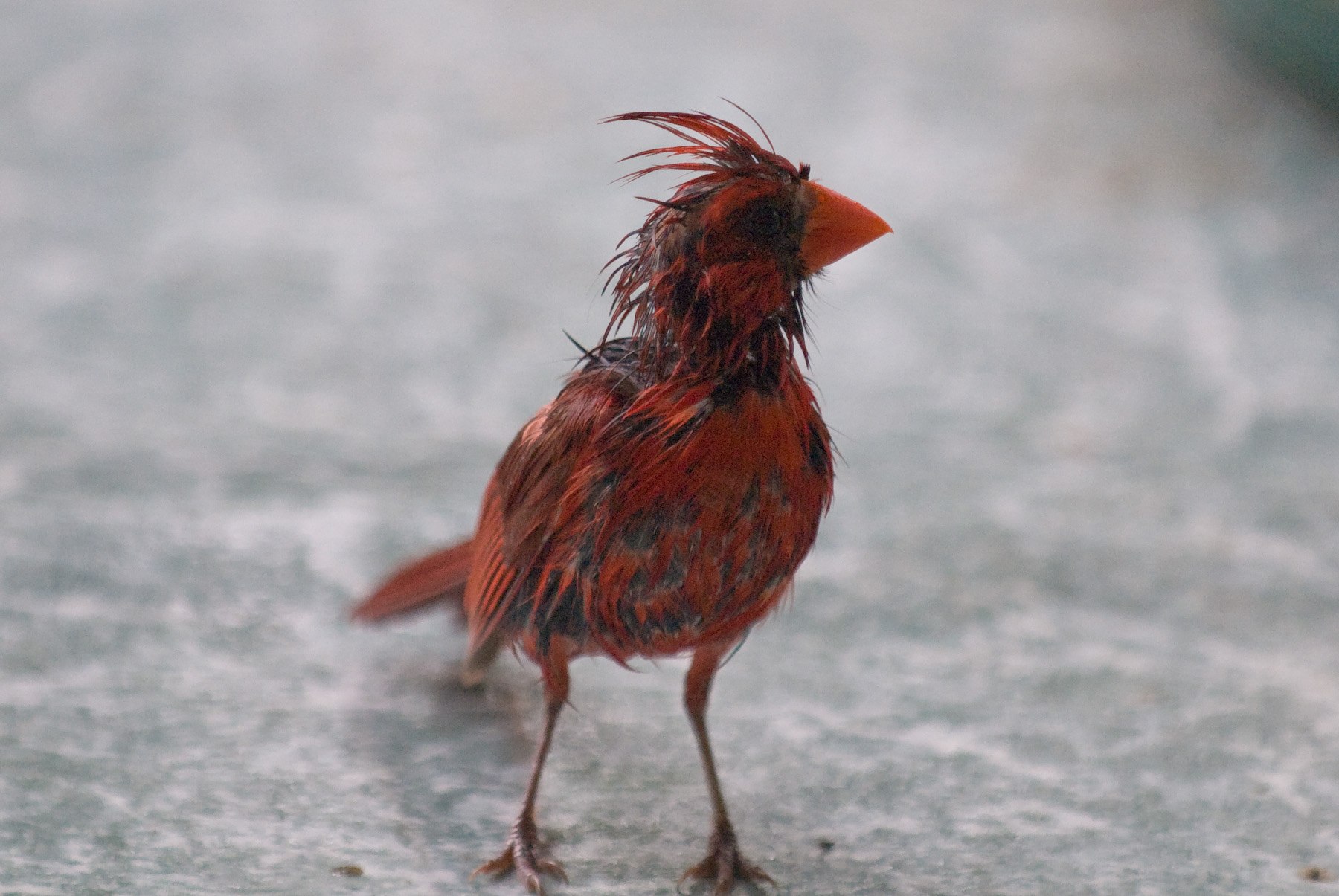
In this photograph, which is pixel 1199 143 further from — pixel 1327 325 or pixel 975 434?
pixel 975 434

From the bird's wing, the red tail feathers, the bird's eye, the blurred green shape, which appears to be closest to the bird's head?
the bird's eye

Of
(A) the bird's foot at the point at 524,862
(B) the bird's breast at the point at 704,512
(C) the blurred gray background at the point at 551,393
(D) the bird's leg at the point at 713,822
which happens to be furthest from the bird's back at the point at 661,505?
(C) the blurred gray background at the point at 551,393

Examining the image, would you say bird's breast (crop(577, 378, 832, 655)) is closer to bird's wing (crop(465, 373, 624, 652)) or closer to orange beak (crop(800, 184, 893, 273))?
bird's wing (crop(465, 373, 624, 652))

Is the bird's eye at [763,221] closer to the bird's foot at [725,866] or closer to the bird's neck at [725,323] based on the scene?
the bird's neck at [725,323]

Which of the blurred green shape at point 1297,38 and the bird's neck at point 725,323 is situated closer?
the bird's neck at point 725,323

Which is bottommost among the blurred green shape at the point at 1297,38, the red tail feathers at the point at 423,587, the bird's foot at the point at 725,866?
the bird's foot at the point at 725,866

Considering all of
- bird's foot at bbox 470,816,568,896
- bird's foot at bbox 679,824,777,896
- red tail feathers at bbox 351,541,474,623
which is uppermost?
red tail feathers at bbox 351,541,474,623
